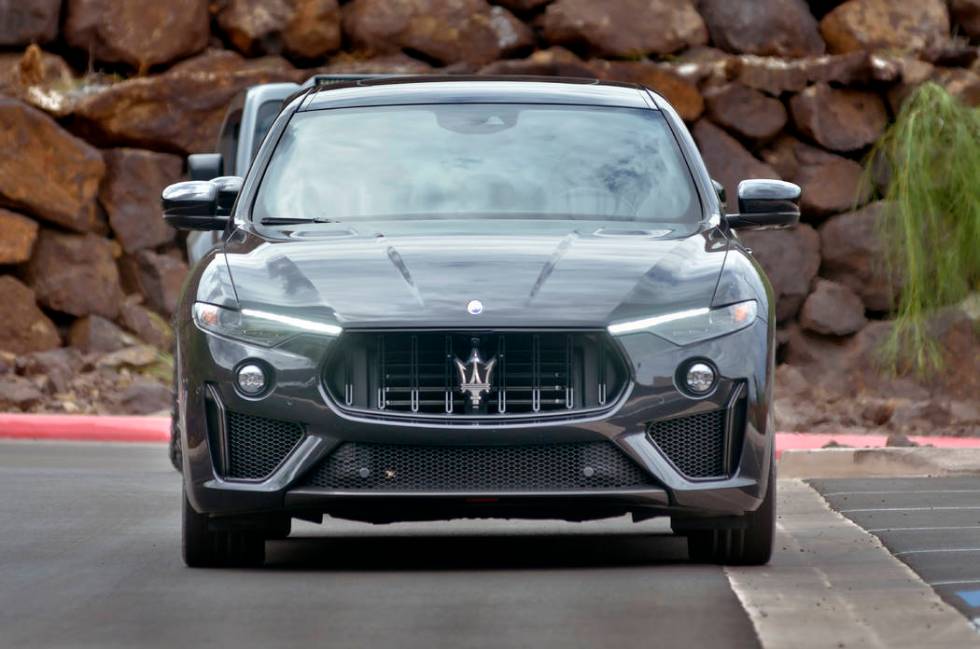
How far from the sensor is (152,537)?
388 inches

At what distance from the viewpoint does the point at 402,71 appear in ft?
65.1

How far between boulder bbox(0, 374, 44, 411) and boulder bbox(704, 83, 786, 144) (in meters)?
5.75

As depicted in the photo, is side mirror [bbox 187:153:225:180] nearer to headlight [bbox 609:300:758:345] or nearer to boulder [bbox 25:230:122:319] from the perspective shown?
boulder [bbox 25:230:122:319]

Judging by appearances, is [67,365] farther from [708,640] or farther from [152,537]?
[708,640]

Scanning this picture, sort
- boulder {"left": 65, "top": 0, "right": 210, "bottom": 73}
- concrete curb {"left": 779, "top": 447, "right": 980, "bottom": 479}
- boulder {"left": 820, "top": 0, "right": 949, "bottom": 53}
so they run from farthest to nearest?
boulder {"left": 820, "top": 0, "right": 949, "bottom": 53} < boulder {"left": 65, "top": 0, "right": 210, "bottom": 73} < concrete curb {"left": 779, "top": 447, "right": 980, "bottom": 479}

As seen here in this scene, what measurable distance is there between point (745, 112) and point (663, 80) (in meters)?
0.72

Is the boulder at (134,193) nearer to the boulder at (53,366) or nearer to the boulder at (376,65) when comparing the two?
the boulder at (53,366)

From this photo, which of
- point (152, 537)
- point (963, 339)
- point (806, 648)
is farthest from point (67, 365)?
point (806, 648)

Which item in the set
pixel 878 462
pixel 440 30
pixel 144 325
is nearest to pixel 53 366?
pixel 144 325

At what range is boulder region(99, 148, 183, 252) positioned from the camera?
1983cm

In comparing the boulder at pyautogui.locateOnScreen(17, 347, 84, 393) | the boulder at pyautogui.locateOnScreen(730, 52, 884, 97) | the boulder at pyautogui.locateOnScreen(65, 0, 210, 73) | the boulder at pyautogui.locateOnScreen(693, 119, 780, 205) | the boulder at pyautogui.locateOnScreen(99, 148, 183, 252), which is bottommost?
the boulder at pyautogui.locateOnScreen(17, 347, 84, 393)

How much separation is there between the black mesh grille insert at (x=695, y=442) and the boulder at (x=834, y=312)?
38.3ft

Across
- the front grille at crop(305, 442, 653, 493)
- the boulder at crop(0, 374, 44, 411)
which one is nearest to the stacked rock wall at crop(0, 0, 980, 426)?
the boulder at crop(0, 374, 44, 411)

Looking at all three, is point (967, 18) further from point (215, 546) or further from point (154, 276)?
point (215, 546)
